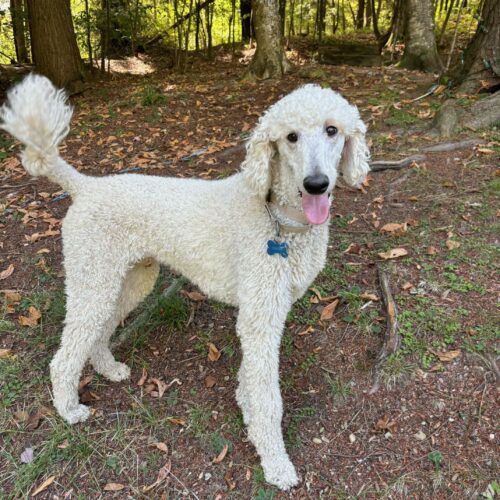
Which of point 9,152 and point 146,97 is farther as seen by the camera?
point 146,97

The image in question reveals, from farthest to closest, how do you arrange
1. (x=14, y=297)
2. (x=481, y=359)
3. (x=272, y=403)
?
(x=14, y=297), (x=481, y=359), (x=272, y=403)

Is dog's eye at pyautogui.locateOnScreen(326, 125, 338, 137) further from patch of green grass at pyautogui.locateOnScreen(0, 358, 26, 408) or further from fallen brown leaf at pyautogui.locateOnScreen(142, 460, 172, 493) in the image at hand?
patch of green grass at pyautogui.locateOnScreen(0, 358, 26, 408)

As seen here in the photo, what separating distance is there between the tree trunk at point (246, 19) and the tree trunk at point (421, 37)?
16.6ft

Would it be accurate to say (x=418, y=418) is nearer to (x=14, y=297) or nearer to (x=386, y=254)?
(x=386, y=254)

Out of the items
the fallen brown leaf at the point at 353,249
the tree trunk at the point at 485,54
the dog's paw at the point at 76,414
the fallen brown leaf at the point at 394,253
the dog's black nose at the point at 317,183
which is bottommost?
the dog's paw at the point at 76,414

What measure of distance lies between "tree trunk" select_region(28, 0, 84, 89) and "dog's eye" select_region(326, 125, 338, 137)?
7.14 meters

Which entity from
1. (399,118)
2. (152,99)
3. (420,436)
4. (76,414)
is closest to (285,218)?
(420,436)

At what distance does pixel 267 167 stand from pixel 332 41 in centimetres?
1103

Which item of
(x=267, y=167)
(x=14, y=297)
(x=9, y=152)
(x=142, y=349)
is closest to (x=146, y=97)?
(x=9, y=152)

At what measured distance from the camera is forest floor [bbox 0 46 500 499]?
2.31 m

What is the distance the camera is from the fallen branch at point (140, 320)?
3.16 meters

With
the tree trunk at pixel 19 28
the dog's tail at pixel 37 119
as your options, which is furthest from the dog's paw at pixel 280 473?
the tree trunk at pixel 19 28

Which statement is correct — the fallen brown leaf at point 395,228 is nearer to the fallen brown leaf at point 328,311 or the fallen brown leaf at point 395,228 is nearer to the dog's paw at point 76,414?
the fallen brown leaf at point 328,311

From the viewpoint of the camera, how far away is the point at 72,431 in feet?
8.41
